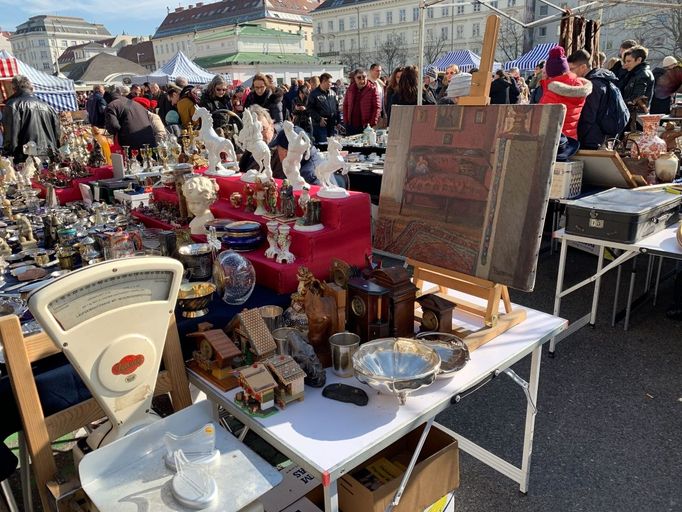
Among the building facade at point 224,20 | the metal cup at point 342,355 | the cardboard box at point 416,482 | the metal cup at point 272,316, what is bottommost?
the cardboard box at point 416,482

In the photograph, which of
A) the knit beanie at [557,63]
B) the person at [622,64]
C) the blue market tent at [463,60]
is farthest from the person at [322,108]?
the blue market tent at [463,60]

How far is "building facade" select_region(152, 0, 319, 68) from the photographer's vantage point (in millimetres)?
63406

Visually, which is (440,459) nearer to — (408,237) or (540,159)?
(408,237)

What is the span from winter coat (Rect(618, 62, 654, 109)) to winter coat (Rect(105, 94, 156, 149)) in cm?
600

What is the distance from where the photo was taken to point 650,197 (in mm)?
3270

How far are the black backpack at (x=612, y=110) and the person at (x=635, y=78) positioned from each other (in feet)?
6.55

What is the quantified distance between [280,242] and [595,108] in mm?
3795

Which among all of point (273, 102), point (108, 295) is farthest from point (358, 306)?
point (273, 102)

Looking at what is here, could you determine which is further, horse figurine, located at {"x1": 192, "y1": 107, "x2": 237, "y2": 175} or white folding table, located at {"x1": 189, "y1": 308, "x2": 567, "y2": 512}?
horse figurine, located at {"x1": 192, "y1": 107, "x2": 237, "y2": 175}

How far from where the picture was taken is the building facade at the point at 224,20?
208 feet

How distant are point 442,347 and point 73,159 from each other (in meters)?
4.55

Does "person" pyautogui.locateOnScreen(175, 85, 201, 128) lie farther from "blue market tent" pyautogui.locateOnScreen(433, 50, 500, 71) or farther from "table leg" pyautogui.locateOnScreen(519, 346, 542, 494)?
"blue market tent" pyautogui.locateOnScreen(433, 50, 500, 71)

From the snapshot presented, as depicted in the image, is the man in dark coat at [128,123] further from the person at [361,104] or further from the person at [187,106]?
the person at [361,104]

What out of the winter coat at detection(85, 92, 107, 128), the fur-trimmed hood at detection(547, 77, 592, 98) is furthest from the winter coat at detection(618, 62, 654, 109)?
the winter coat at detection(85, 92, 107, 128)
